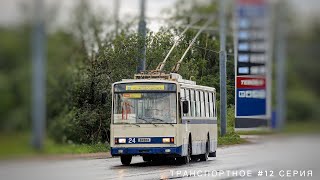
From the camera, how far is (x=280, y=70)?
230cm

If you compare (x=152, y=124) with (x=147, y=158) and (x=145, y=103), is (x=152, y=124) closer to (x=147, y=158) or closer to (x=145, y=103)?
(x=145, y=103)

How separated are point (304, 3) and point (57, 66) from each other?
826mm

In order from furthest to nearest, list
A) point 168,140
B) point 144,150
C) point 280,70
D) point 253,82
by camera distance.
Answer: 1. point 168,140
2. point 144,150
3. point 253,82
4. point 280,70

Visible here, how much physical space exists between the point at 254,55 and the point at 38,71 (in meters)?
0.72

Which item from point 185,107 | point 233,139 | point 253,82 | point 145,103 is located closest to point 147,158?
point 145,103

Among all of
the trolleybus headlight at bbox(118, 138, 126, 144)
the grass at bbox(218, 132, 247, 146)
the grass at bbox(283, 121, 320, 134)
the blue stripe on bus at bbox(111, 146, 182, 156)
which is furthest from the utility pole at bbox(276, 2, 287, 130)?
the trolleybus headlight at bbox(118, 138, 126, 144)

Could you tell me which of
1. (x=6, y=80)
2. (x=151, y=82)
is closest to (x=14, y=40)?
(x=6, y=80)

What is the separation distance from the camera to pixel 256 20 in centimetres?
225

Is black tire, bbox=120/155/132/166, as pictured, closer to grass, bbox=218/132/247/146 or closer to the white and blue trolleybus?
the white and blue trolleybus

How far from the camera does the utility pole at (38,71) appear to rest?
2129 millimetres

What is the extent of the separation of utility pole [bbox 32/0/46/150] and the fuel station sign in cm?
61

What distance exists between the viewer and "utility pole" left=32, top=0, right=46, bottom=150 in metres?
2.13

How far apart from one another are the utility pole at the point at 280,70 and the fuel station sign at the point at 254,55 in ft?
0.11

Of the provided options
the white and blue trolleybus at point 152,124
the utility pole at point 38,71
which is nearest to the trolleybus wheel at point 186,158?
the white and blue trolleybus at point 152,124
